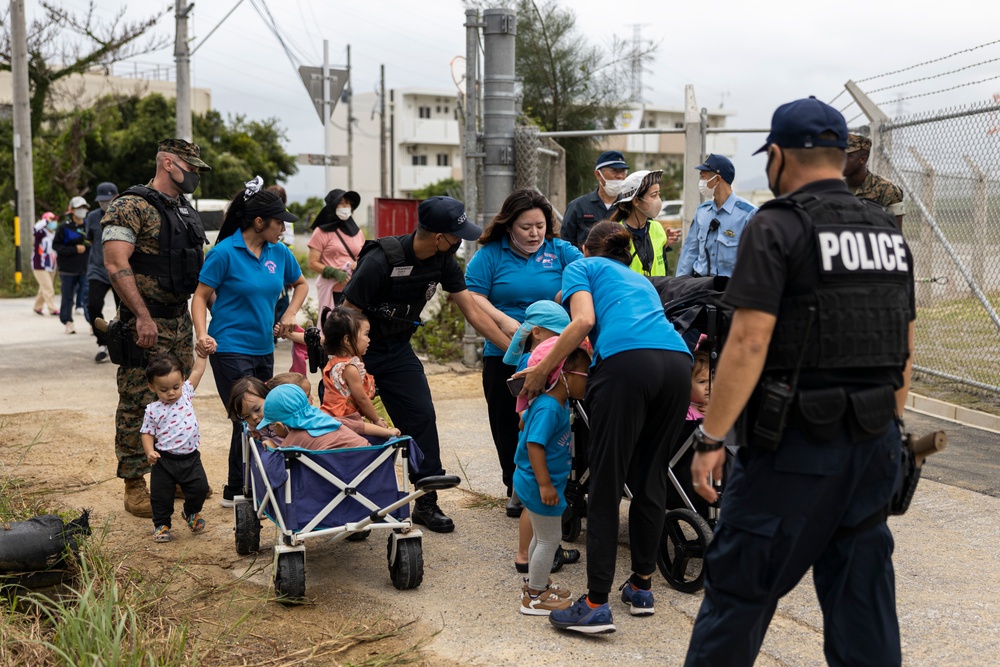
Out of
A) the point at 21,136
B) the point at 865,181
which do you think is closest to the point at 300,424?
the point at 865,181

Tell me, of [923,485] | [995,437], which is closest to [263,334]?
[923,485]

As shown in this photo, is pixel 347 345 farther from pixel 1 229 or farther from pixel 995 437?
pixel 1 229

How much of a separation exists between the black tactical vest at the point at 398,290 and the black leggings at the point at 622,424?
1.49 m

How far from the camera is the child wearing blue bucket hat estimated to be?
4.62 metres

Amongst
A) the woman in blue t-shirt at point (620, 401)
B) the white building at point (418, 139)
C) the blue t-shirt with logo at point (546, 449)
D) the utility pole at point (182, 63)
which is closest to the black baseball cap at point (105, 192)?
the utility pole at point (182, 63)

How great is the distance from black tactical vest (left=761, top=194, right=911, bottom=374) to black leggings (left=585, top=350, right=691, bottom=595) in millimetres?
1132

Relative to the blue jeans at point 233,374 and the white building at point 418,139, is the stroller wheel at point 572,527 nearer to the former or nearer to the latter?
the blue jeans at point 233,374

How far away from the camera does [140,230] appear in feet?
19.2

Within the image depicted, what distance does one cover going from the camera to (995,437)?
24.6ft

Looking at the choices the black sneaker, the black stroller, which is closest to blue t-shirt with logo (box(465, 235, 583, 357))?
the black stroller

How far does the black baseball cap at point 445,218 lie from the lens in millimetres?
5148

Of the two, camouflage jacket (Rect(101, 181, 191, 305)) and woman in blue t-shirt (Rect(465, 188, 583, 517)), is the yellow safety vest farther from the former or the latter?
camouflage jacket (Rect(101, 181, 191, 305))

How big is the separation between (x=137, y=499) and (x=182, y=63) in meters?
12.8

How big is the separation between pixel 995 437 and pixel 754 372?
18.2 ft
